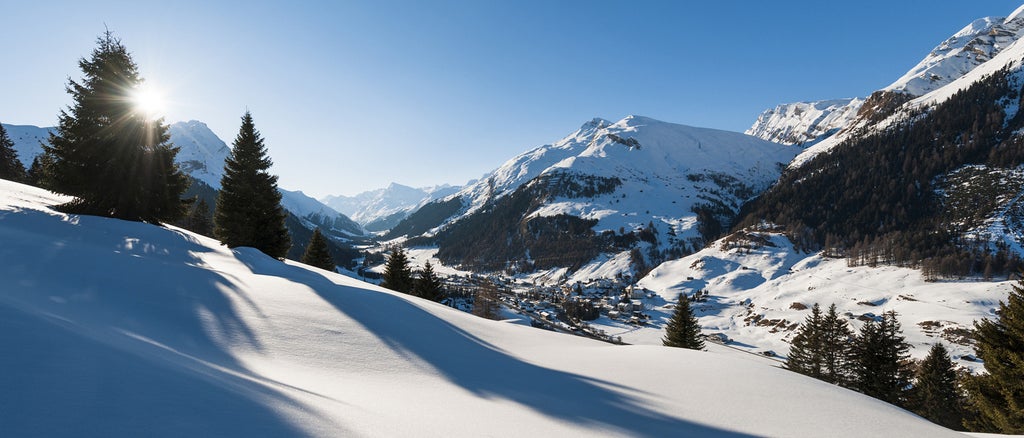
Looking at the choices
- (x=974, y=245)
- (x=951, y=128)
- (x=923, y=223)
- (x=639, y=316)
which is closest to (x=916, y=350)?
(x=639, y=316)

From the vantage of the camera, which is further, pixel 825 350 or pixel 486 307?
pixel 486 307

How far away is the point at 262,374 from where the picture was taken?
5645mm

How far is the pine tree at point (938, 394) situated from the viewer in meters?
28.8

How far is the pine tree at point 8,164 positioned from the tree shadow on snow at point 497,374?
66254 millimetres

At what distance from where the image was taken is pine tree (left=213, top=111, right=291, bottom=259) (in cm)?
2720

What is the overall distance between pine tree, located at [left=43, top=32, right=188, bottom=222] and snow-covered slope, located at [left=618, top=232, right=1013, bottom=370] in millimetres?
77905

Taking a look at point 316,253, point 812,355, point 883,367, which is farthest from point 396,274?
point 812,355

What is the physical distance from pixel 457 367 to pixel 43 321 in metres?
6.20

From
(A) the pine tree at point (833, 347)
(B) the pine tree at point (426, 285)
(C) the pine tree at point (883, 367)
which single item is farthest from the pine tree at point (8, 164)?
(A) the pine tree at point (833, 347)

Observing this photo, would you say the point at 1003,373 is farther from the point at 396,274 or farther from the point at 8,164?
the point at 8,164

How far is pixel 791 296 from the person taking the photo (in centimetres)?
11019

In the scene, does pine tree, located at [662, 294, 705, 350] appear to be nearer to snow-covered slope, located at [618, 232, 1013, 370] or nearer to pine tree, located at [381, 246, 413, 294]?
pine tree, located at [381, 246, 413, 294]

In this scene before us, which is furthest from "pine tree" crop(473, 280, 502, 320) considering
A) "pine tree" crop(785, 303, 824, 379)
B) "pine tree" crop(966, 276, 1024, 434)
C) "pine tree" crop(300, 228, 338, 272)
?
"pine tree" crop(785, 303, 824, 379)

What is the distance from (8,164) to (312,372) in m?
74.5
